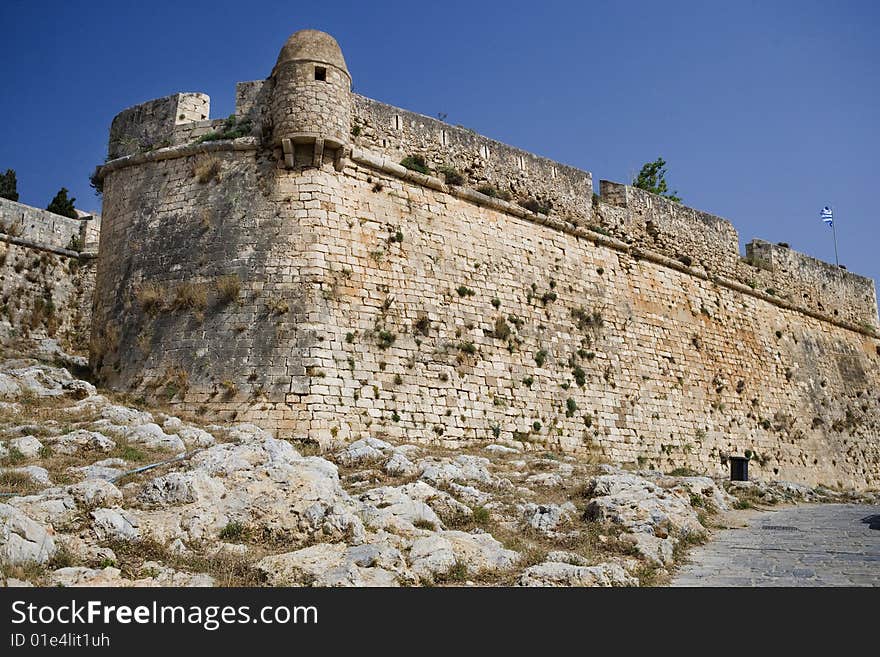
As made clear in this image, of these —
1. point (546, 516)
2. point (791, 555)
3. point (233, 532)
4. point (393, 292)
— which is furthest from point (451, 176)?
point (233, 532)

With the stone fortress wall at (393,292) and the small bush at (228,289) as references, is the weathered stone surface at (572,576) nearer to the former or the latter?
the stone fortress wall at (393,292)

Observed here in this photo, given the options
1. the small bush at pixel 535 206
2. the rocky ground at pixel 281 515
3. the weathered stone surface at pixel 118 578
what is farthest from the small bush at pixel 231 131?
the weathered stone surface at pixel 118 578

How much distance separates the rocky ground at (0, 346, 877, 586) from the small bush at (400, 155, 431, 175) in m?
6.10

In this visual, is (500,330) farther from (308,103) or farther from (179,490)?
(179,490)

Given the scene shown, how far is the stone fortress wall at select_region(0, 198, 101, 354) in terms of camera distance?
16859 mm

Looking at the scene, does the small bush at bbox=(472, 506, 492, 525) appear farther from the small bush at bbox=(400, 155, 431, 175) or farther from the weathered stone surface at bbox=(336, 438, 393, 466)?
the small bush at bbox=(400, 155, 431, 175)

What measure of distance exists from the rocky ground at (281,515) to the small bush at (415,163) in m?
6.10

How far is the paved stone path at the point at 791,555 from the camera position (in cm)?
644

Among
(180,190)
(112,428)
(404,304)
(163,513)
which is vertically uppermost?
(180,190)
